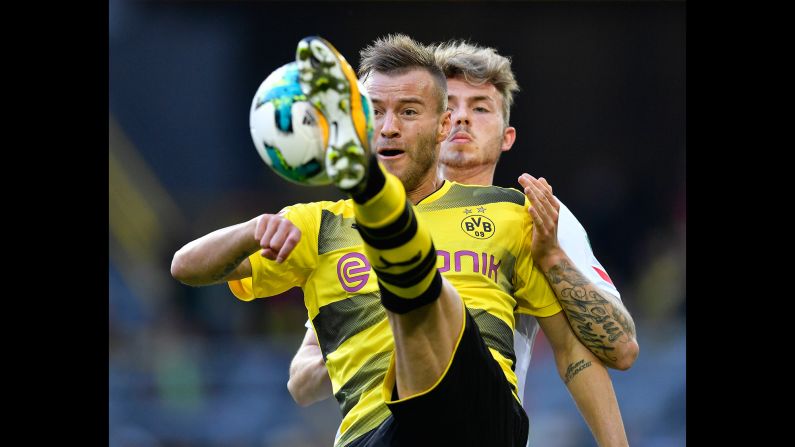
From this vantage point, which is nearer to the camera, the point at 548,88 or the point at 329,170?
the point at 329,170

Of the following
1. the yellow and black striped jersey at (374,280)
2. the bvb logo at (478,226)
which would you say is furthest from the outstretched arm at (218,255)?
the bvb logo at (478,226)

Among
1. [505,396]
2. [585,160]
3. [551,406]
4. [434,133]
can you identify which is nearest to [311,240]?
[434,133]

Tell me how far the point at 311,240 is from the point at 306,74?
112 cm

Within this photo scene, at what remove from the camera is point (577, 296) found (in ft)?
12.5

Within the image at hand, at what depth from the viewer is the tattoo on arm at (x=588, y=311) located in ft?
12.4

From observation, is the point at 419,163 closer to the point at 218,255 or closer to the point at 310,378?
the point at 218,255

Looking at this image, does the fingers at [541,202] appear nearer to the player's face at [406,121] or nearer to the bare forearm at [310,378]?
the player's face at [406,121]

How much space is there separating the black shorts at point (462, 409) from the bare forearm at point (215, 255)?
0.70m

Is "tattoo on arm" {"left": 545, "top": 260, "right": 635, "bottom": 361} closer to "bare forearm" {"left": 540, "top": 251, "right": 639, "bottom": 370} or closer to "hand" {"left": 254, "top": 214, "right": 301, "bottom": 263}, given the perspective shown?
"bare forearm" {"left": 540, "top": 251, "right": 639, "bottom": 370}

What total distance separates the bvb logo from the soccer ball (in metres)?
1.11

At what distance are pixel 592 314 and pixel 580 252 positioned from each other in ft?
1.22

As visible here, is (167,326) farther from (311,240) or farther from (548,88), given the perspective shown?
(311,240)

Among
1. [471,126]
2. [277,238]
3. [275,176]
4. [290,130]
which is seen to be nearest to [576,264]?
[471,126]

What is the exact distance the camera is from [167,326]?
7.89 m
